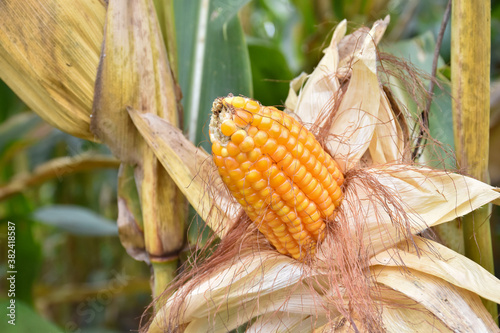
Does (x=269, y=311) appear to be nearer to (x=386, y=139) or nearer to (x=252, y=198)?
(x=252, y=198)

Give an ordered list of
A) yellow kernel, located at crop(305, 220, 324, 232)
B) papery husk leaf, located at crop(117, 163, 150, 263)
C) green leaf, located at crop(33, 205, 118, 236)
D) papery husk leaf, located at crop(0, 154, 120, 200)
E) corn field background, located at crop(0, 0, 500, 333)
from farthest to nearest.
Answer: green leaf, located at crop(33, 205, 118, 236) < papery husk leaf, located at crop(0, 154, 120, 200) < corn field background, located at crop(0, 0, 500, 333) < papery husk leaf, located at crop(117, 163, 150, 263) < yellow kernel, located at crop(305, 220, 324, 232)

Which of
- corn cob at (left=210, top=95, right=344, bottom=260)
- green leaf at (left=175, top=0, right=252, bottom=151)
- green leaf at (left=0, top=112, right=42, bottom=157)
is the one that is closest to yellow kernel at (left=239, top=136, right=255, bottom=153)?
corn cob at (left=210, top=95, right=344, bottom=260)

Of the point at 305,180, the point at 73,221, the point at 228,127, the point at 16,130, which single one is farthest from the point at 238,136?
the point at 16,130

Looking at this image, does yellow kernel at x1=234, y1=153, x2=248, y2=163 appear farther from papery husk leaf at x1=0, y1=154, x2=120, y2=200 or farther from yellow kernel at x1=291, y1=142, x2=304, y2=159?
papery husk leaf at x1=0, y1=154, x2=120, y2=200

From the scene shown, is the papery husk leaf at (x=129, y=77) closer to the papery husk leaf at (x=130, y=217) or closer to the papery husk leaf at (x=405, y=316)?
the papery husk leaf at (x=130, y=217)

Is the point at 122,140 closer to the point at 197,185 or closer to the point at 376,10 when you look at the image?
the point at 197,185

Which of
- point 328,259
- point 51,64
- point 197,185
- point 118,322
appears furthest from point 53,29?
point 118,322
